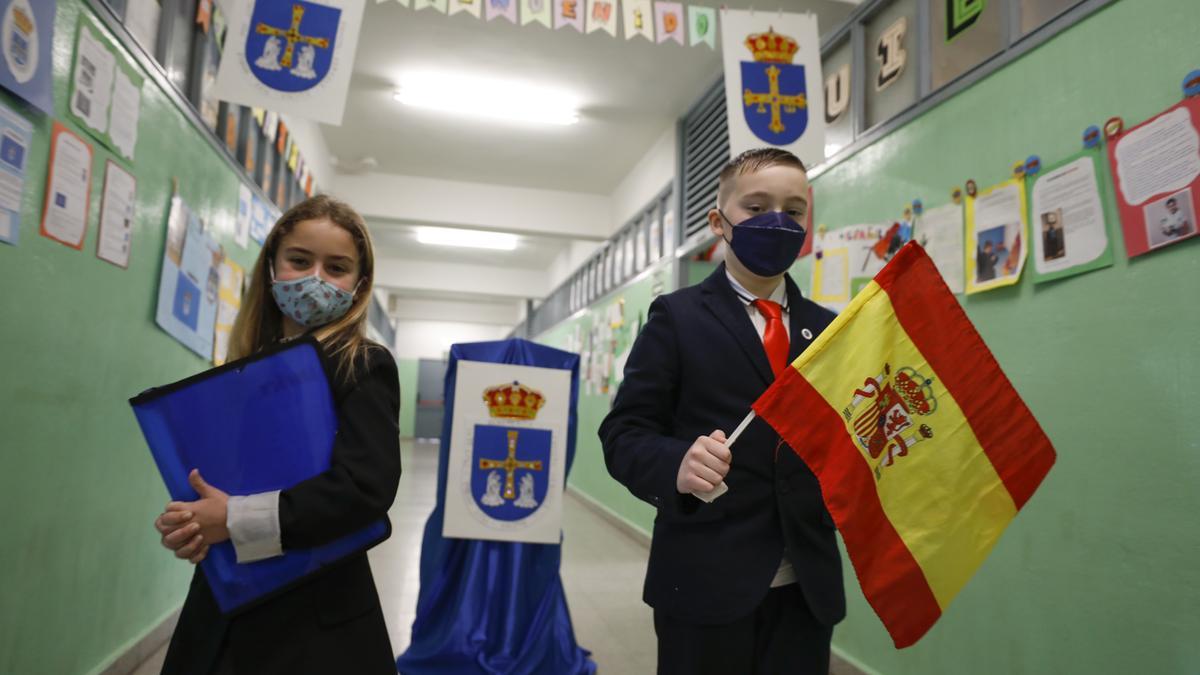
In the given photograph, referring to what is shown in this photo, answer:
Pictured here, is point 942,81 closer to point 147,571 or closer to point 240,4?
point 240,4

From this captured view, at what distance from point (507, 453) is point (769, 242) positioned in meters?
1.98

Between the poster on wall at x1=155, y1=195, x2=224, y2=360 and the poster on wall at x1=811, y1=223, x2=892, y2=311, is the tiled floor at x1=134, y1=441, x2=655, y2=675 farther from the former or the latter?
the poster on wall at x1=811, y1=223, x2=892, y2=311

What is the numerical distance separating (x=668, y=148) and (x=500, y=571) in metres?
Result: 4.01

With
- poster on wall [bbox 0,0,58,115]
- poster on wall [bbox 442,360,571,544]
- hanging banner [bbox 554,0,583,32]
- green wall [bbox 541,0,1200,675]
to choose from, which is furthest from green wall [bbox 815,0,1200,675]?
poster on wall [bbox 0,0,58,115]

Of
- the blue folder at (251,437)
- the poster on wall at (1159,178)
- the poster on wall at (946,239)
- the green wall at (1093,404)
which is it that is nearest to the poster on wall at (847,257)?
the poster on wall at (946,239)

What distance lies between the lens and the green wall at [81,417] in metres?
1.83

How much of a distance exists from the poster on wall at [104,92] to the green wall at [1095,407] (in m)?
2.81

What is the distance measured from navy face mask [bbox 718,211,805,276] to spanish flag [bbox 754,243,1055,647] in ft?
0.56

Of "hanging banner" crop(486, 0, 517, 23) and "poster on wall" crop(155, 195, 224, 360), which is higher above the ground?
"hanging banner" crop(486, 0, 517, 23)

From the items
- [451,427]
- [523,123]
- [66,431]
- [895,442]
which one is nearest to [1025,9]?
[895,442]

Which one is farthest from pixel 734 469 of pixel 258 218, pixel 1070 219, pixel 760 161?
pixel 258 218

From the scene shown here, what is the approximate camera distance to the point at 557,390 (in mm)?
2975

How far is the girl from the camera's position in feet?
3.10

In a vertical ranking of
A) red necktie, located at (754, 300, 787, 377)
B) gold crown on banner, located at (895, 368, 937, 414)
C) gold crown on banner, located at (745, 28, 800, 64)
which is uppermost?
gold crown on banner, located at (745, 28, 800, 64)
